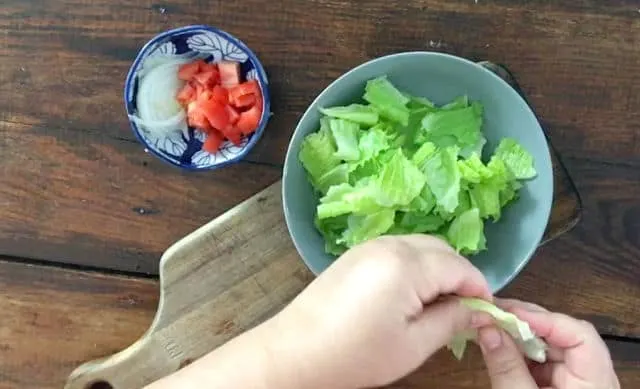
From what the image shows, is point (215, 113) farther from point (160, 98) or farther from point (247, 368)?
point (247, 368)

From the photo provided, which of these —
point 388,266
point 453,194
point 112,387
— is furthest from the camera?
point 112,387

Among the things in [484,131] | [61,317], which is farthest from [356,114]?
[61,317]

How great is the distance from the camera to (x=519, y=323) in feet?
2.57

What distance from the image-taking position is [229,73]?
98 centimetres

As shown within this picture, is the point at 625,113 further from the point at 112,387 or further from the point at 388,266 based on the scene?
the point at 112,387

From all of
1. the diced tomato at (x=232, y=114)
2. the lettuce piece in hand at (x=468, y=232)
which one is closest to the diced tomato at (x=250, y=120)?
the diced tomato at (x=232, y=114)

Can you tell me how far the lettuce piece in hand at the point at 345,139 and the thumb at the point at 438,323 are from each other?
0.19 m

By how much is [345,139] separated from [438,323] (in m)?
0.22

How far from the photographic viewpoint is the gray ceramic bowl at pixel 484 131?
918mm

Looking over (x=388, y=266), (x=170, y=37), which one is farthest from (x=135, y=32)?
(x=388, y=266)

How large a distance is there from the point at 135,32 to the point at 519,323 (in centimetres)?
48

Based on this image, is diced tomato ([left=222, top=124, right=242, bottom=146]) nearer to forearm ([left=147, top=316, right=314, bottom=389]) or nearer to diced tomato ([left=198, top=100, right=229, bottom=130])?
diced tomato ([left=198, top=100, right=229, bottom=130])

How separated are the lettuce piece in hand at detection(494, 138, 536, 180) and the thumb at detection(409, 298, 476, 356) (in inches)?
7.1

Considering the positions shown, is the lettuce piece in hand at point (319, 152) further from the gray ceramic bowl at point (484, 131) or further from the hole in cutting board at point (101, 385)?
the hole in cutting board at point (101, 385)
